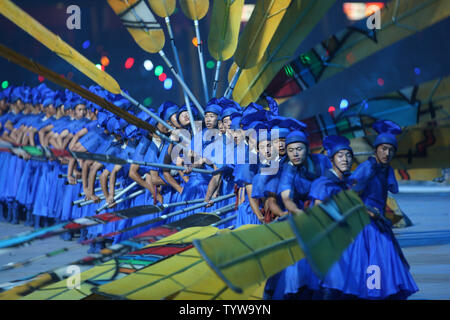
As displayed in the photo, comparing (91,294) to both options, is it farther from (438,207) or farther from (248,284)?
(438,207)

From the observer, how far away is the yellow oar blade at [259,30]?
7.45 feet

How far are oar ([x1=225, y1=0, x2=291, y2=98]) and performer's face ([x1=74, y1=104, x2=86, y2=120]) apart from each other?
11.1 ft

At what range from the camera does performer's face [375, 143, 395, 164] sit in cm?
207

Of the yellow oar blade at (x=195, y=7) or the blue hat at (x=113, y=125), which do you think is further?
the blue hat at (x=113, y=125)

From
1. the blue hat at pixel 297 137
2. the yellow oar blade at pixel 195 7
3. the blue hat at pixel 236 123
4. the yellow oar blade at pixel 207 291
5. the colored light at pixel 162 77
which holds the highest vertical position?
the colored light at pixel 162 77

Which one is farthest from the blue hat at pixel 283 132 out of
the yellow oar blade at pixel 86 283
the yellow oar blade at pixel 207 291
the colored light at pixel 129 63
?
the colored light at pixel 129 63

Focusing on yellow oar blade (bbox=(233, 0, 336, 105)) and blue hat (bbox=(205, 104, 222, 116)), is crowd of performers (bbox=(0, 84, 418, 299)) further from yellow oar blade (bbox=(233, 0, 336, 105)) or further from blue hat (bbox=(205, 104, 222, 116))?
yellow oar blade (bbox=(233, 0, 336, 105))

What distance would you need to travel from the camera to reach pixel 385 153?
209cm

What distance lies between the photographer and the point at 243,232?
1.28 m

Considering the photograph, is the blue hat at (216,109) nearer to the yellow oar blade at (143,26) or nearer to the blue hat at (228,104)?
the blue hat at (228,104)

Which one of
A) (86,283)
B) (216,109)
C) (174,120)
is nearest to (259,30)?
(216,109)

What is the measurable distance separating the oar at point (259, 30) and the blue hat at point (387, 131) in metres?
0.69

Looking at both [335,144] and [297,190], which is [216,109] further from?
[297,190]
